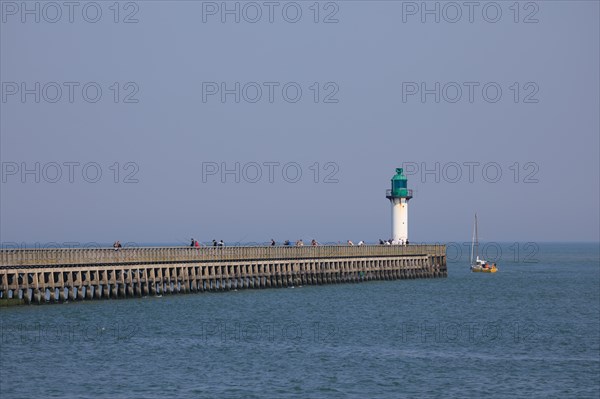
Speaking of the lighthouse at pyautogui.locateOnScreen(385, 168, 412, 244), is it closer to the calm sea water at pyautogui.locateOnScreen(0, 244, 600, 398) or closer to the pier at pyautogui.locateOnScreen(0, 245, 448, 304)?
the pier at pyautogui.locateOnScreen(0, 245, 448, 304)

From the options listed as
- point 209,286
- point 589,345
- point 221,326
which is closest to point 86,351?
point 221,326

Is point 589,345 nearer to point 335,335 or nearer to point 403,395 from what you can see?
point 335,335

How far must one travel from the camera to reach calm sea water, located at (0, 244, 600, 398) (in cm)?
3209

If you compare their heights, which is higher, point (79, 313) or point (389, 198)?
point (389, 198)

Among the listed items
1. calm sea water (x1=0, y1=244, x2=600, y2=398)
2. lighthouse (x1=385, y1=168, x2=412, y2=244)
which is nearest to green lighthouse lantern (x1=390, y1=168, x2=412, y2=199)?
lighthouse (x1=385, y1=168, x2=412, y2=244)

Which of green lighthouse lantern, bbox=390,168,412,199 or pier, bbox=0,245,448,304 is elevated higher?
green lighthouse lantern, bbox=390,168,412,199

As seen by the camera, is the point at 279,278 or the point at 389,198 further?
the point at 389,198

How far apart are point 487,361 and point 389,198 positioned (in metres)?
53.4

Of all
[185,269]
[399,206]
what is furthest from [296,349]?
[399,206]

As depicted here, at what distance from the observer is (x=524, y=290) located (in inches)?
3155

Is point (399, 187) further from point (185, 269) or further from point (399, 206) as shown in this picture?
point (185, 269)

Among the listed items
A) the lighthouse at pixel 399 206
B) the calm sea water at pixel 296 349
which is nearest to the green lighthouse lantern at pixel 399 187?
the lighthouse at pixel 399 206

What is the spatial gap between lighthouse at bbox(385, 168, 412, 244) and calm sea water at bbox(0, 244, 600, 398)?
26604 mm

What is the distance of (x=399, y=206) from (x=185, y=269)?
30.7 m
